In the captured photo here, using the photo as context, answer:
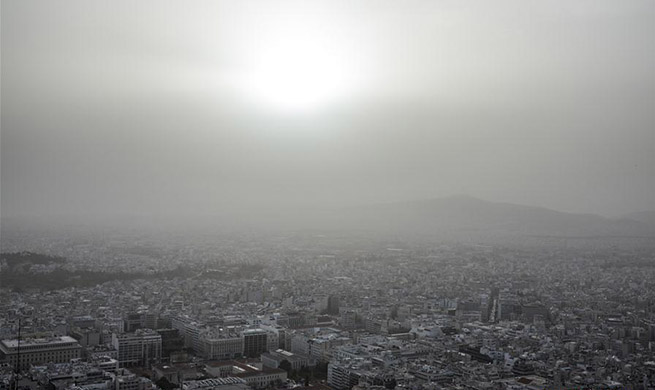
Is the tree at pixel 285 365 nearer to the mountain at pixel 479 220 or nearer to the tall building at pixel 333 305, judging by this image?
the tall building at pixel 333 305

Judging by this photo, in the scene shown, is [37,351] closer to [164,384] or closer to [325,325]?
[164,384]

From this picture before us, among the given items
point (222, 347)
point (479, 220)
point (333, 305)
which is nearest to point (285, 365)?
point (222, 347)

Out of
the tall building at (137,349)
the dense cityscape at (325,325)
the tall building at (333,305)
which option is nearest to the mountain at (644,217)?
the dense cityscape at (325,325)

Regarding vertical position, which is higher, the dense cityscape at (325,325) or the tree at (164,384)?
the dense cityscape at (325,325)

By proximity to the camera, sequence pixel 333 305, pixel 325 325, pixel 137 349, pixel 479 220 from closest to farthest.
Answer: pixel 137 349
pixel 325 325
pixel 333 305
pixel 479 220

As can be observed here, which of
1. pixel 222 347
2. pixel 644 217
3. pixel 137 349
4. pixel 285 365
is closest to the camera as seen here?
pixel 285 365
